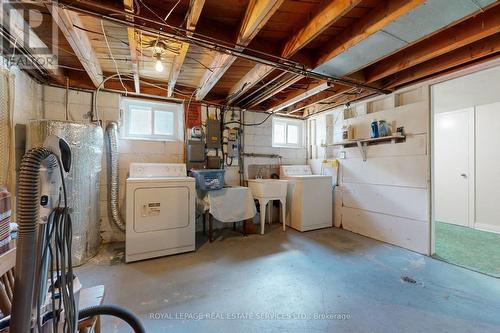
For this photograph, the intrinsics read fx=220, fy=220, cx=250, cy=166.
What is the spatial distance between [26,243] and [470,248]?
4488 mm

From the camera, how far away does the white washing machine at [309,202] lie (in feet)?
12.2

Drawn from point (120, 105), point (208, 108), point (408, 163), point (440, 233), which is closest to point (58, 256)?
point (120, 105)

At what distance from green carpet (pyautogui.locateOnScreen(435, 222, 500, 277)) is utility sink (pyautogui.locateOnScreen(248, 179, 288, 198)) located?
7.14 feet

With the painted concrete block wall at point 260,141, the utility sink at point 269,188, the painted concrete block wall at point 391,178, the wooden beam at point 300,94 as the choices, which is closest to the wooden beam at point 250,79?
the painted concrete block wall at point 260,141

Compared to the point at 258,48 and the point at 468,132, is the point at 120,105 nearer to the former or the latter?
the point at 258,48

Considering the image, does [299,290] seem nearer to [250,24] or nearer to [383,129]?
[250,24]

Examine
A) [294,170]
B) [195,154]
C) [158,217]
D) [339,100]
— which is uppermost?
[339,100]

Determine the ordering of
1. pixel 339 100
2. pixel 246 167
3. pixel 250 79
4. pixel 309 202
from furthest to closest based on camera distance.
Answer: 1. pixel 246 167
2. pixel 339 100
3. pixel 309 202
4. pixel 250 79

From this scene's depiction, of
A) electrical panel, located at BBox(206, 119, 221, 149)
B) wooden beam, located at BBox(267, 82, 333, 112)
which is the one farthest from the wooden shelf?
electrical panel, located at BBox(206, 119, 221, 149)

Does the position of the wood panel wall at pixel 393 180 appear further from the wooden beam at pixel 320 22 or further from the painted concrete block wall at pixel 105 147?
the painted concrete block wall at pixel 105 147

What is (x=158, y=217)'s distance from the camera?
2.70 m

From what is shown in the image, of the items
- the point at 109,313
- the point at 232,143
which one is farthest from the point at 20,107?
the point at 232,143

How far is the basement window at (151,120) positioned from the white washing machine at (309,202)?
2.18 m

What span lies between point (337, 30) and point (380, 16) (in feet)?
1.50
